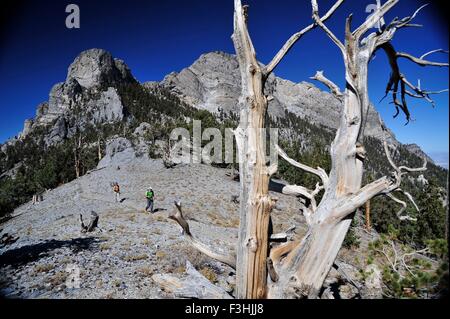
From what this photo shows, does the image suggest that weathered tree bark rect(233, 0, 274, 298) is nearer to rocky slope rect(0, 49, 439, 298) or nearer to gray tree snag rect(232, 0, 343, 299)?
gray tree snag rect(232, 0, 343, 299)

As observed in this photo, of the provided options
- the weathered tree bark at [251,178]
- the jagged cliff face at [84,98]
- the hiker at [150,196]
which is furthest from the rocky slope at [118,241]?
the jagged cliff face at [84,98]

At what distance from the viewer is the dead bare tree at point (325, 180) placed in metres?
3.60

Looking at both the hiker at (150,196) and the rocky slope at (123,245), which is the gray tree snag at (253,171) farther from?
the hiker at (150,196)

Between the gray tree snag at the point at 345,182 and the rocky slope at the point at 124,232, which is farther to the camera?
the rocky slope at the point at 124,232

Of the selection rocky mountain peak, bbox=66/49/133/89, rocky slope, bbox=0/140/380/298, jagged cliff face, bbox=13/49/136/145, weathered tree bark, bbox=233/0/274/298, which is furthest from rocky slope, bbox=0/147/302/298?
rocky mountain peak, bbox=66/49/133/89

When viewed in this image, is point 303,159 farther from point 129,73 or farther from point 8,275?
point 129,73

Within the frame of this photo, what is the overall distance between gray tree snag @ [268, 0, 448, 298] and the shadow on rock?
33.5 ft

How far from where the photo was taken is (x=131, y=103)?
11400 centimetres

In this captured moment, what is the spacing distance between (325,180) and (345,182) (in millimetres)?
451

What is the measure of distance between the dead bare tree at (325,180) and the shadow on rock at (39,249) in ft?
32.1

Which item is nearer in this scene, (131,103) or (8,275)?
(8,275)

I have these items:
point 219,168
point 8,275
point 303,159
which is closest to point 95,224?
point 8,275

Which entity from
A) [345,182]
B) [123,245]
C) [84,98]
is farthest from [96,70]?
[345,182]
